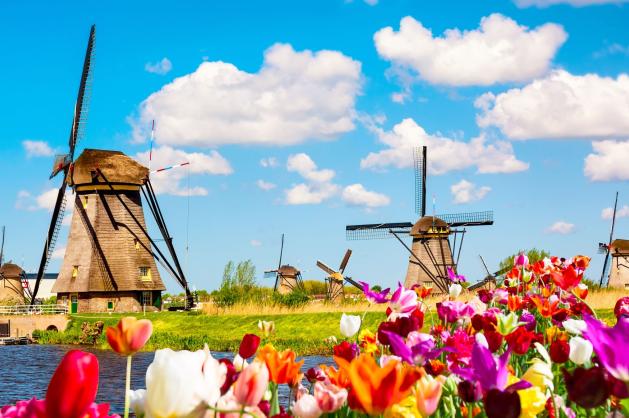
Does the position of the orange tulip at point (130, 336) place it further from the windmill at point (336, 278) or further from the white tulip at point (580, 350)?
the windmill at point (336, 278)

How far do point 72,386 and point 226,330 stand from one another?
81.9 ft

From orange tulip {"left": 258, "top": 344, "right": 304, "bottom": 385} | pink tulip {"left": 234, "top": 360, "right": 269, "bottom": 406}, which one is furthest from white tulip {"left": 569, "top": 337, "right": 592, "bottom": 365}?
pink tulip {"left": 234, "top": 360, "right": 269, "bottom": 406}

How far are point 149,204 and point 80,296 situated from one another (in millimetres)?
4736

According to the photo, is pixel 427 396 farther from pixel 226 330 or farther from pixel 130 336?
pixel 226 330

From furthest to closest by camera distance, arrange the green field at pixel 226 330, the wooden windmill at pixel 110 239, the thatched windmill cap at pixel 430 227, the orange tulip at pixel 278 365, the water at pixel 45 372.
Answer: the thatched windmill cap at pixel 430 227
the wooden windmill at pixel 110 239
the green field at pixel 226 330
the water at pixel 45 372
the orange tulip at pixel 278 365

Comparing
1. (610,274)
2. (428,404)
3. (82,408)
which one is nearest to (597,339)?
(428,404)

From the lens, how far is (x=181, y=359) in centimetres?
146

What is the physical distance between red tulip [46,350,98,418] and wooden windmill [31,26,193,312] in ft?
104

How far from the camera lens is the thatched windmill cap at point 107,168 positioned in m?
32.5

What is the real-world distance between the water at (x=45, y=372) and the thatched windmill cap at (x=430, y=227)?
18278mm

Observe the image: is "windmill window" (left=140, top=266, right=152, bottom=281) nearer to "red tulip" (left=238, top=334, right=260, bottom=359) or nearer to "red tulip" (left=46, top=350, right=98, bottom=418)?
"red tulip" (left=238, top=334, right=260, bottom=359)

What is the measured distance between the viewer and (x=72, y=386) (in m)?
1.23

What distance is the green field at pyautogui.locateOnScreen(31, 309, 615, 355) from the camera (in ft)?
69.7

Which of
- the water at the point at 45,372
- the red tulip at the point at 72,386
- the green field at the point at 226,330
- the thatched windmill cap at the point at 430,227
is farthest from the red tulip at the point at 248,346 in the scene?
the thatched windmill cap at the point at 430,227
